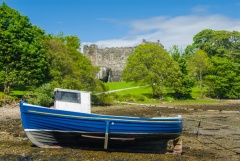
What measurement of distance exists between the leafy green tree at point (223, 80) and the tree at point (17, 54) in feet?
96.5

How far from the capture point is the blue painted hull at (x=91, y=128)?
47.0 feet

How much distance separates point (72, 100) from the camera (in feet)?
54.2

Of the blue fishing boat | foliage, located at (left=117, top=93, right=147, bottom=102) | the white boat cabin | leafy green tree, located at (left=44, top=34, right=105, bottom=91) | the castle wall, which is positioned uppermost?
the castle wall

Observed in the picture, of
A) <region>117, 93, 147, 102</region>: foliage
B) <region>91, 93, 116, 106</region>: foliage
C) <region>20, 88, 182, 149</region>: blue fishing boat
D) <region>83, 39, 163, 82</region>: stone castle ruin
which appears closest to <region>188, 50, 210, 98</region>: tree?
<region>117, 93, 147, 102</region>: foliage

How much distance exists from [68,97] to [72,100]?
0.90ft

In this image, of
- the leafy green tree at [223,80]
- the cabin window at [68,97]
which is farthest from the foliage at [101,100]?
the cabin window at [68,97]

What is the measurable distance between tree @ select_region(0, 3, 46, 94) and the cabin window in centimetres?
2099

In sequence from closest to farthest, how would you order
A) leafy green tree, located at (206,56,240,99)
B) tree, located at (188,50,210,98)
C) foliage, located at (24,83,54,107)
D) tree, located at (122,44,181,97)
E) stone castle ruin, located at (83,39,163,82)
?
foliage, located at (24,83,54,107)
tree, located at (122,44,181,97)
leafy green tree, located at (206,56,240,99)
tree, located at (188,50,210,98)
stone castle ruin, located at (83,39,163,82)

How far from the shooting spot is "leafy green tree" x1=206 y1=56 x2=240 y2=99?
174 feet

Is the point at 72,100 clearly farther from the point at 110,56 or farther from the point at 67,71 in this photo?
the point at 110,56

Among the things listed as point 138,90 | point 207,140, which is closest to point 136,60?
point 138,90

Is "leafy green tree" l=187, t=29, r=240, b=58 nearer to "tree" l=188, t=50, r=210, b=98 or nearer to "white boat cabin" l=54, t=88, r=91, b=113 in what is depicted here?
"tree" l=188, t=50, r=210, b=98

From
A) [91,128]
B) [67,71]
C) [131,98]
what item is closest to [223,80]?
[131,98]

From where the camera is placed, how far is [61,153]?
14.2m
